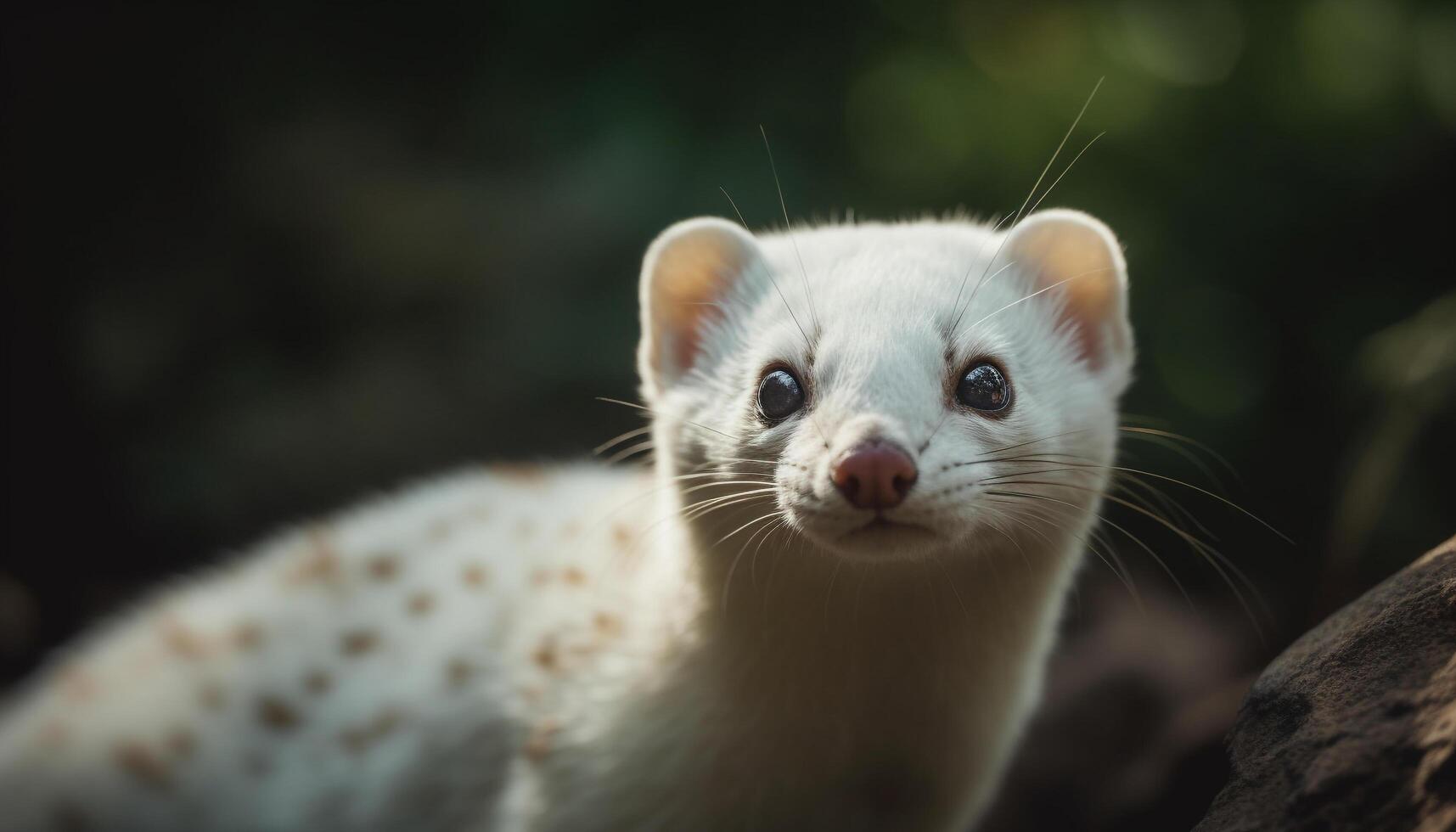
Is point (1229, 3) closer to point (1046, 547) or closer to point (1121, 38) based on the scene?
point (1121, 38)

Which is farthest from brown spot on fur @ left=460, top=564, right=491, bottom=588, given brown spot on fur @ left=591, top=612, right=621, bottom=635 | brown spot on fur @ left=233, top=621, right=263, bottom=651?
brown spot on fur @ left=233, top=621, right=263, bottom=651

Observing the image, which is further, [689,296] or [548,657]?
[548,657]

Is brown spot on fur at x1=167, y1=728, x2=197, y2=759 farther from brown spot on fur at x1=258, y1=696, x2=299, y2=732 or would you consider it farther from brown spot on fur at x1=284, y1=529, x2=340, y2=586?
brown spot on fur at x1=284, y1=529, x2=340, y2=586

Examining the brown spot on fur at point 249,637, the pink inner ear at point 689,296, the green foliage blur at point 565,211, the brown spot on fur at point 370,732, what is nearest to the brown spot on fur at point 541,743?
the brown spot on fur at point 370,732

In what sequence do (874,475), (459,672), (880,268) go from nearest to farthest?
1. (874,475)
2. (880,268)
3. (459,672)

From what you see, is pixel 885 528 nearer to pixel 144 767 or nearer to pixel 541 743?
pixel 541 743

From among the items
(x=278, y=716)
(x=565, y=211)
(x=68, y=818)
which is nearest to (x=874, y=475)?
(x=278, y=716)
